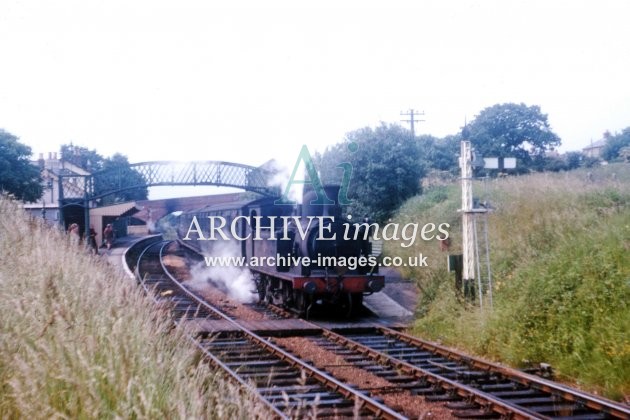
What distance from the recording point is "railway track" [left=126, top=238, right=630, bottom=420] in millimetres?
7012

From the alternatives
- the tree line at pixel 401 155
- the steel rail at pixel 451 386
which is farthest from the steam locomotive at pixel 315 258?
the tree line at pixel 401 155

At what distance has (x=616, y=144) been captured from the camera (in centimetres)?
3609

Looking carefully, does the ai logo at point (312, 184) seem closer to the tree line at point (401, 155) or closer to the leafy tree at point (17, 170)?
the tree line at point (401, 155)

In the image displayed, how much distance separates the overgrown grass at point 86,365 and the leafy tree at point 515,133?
25.6 metres

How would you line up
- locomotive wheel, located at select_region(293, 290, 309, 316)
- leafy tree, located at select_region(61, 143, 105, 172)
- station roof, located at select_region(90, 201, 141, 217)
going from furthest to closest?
leafy tree, located at select_region(61, 143, 105, 172) → station roof, located at select_region(90, 201, 141, 217) → locomotive wheel, located at select_region(293, 290, 309, 316)

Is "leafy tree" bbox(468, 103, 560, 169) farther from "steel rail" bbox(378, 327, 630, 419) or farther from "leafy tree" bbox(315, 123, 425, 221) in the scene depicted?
"steel rail" bbox(378, 327, 630, 419)

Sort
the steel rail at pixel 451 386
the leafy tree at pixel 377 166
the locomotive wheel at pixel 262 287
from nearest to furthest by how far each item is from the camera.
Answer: the steel rail at pixel 451 386 < the locomotive wheel at pixel 262 287 < the leafy tree at pixel 377 166

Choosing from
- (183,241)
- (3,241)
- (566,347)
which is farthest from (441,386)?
(183,241)

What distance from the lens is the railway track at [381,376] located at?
23.0 ft

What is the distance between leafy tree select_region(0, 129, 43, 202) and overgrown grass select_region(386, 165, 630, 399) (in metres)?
17.9

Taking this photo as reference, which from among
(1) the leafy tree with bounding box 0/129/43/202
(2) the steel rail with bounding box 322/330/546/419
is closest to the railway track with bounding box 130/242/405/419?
(2) the steel rail with bounding box 322/330/546/419

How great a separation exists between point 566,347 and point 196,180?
57.3ft

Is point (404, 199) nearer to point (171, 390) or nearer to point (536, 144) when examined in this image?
point (536, 144)

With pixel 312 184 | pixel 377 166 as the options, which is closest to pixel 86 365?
pixel 312 184
